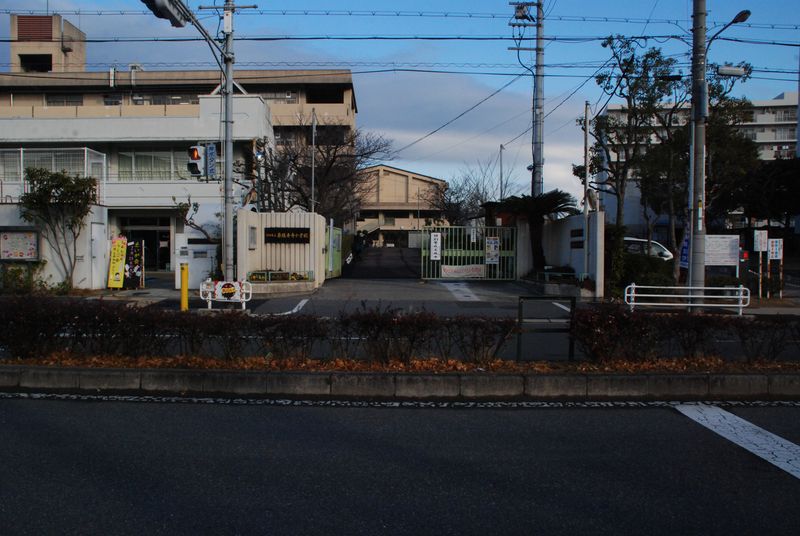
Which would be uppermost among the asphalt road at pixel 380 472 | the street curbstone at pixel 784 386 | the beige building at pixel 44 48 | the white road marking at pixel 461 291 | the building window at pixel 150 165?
the beige building at pixel 44 48

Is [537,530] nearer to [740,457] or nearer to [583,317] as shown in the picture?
[740,457]

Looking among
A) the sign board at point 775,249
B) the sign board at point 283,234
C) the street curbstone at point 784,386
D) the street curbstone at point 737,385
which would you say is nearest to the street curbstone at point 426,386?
the street curbstone at point 737,385

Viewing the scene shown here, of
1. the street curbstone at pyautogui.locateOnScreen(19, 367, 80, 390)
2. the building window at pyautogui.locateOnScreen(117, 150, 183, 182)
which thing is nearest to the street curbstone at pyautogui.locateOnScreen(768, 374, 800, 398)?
the street curbstone at pyautogui.locateOnScreen(19, 367, 80, 390)

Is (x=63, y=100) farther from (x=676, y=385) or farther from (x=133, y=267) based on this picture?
(x=676, y=385)

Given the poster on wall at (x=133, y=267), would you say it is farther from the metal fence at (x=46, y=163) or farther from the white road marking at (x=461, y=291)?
the white road marking at (x=461, y=291)

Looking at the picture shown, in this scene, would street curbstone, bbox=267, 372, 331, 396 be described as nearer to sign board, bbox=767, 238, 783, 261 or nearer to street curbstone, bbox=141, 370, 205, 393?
street curbstone, bbox=141, 370, 205, 393

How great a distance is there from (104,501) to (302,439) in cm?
193

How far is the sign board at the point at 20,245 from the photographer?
67.9 feet

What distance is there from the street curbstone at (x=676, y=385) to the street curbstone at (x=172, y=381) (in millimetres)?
5349

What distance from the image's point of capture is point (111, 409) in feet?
23.5

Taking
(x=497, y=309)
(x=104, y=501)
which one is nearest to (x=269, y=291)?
(x=497, y=309)

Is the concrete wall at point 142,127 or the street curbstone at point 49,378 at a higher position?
the concrete wall at point 142,127

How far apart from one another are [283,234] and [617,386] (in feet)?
51.8

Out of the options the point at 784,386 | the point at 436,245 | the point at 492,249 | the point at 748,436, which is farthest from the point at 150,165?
the point at 748,436
